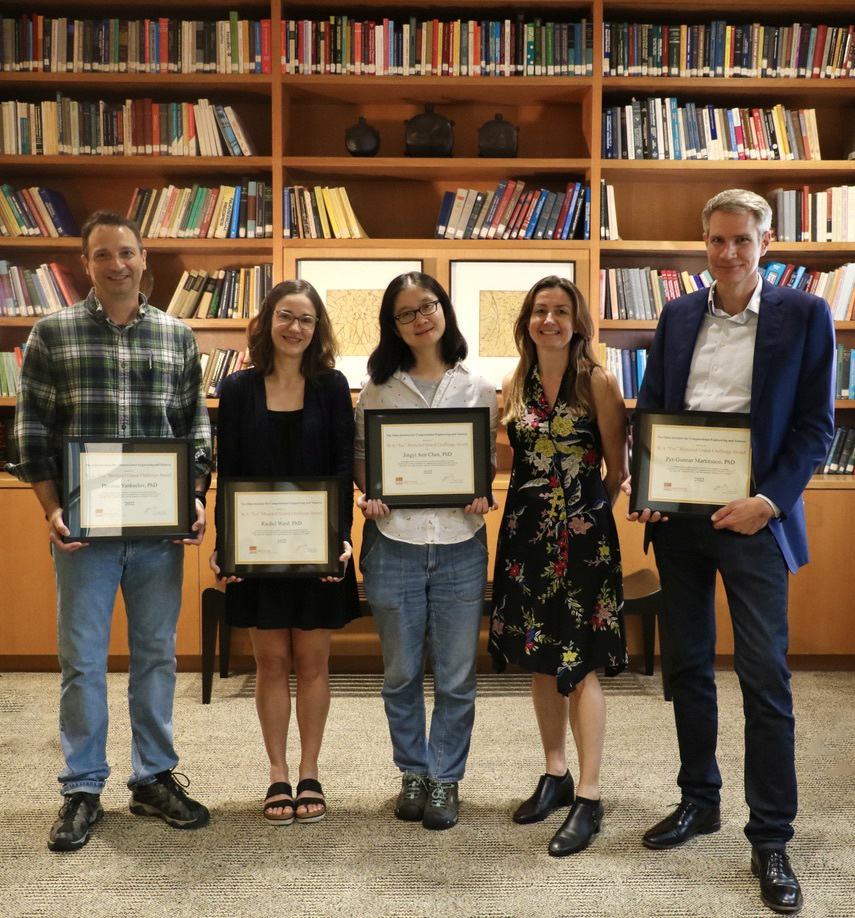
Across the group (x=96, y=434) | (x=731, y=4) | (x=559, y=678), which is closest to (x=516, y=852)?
(x=559, y=678)

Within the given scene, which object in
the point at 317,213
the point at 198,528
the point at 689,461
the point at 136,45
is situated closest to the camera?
the point at 689,461

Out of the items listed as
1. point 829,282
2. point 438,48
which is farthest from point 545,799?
point 438,48

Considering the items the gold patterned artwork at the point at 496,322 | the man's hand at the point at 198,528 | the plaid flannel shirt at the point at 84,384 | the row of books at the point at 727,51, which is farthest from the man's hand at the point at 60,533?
the row of books at the point at 727,51

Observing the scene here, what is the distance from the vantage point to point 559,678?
2312mm

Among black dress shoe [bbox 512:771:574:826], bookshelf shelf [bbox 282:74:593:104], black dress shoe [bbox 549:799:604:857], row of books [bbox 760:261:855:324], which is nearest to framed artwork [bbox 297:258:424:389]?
bookshelf shelf [bbox 282:74:593:104]

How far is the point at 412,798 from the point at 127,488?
115 cm

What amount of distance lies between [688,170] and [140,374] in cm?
278

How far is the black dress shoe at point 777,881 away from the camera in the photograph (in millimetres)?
2033

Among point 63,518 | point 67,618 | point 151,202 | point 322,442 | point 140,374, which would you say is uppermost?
point 151,202

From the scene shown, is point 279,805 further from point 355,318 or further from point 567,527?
point 355,318

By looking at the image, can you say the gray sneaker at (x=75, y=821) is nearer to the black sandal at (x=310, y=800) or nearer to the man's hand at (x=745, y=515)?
the black sandal at (x=310, y=800)

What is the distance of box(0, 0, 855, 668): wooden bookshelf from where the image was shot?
3.95 meters

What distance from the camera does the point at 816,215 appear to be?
13.3 ft

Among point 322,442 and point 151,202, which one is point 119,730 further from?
point 151,202
